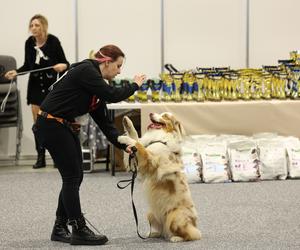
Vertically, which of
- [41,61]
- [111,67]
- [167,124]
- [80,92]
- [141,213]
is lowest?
[141,213]

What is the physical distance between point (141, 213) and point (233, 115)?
1.94 meters

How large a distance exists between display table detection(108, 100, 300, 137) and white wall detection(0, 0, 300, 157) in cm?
128

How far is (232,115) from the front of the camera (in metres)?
6.22

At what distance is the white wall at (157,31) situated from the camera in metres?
7.18

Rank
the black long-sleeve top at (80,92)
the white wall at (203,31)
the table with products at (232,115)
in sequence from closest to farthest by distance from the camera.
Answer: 1. the black long-sleeve top at (80,92)
2. the table with products at (232,115)
3. the white wall at (203,31)

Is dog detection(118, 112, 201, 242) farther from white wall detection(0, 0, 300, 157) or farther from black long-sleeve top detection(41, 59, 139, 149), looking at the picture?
white wall detection(0, 0, 300, 157)

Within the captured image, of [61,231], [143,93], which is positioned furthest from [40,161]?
[61,231]

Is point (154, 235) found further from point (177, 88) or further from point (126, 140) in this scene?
point (177, 88)

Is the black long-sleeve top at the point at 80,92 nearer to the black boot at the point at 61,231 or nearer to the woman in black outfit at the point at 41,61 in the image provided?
the black boot at the point at 61,231

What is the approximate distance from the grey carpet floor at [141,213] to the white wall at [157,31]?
1648 millimetres

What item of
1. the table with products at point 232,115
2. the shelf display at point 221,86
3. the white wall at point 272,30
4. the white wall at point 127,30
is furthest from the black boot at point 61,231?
the white wall at point 272,30

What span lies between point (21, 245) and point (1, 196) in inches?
61.1

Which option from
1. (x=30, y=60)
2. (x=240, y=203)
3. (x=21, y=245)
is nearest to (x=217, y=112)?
(x=240, y=203)

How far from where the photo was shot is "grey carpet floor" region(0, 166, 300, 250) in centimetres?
386
